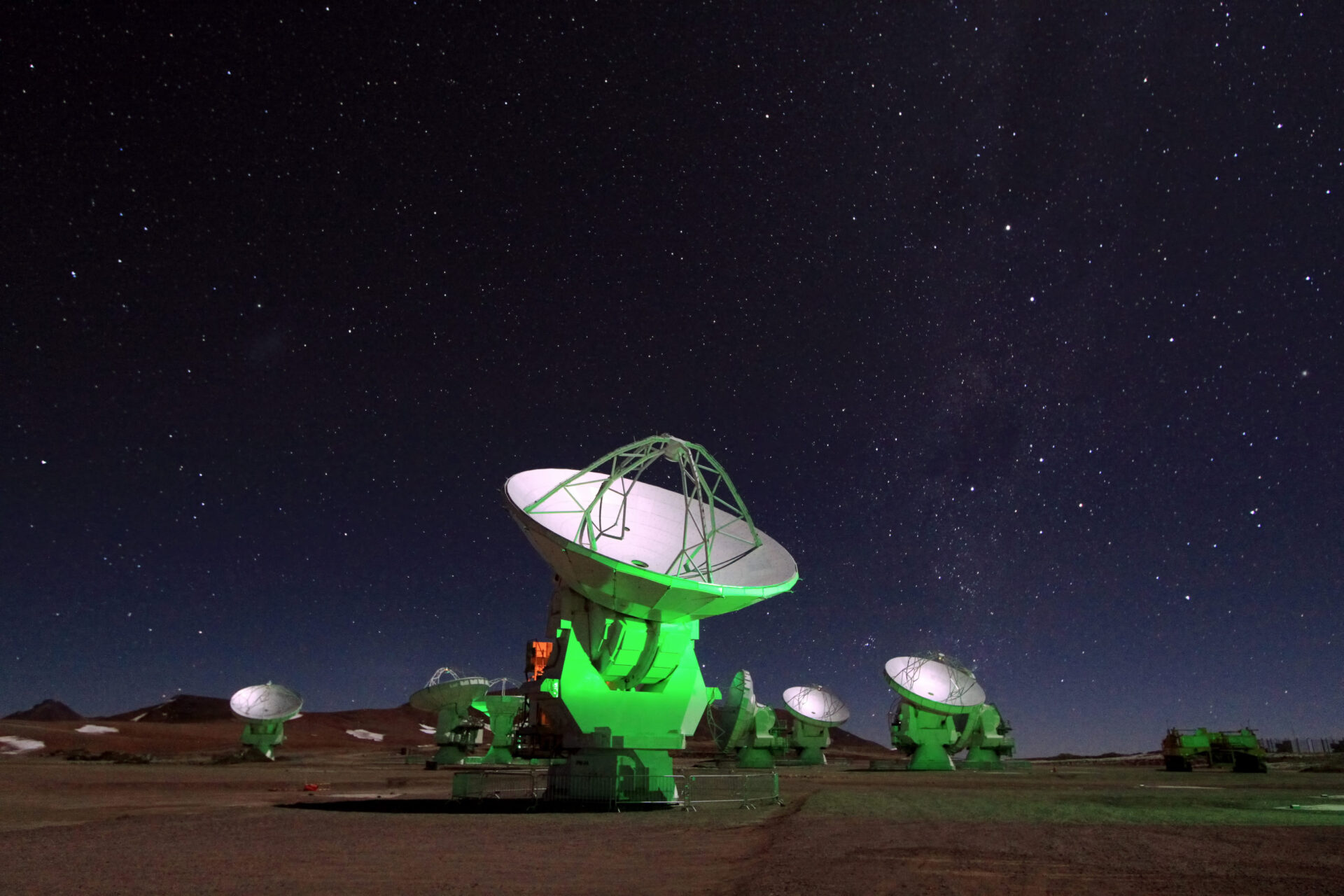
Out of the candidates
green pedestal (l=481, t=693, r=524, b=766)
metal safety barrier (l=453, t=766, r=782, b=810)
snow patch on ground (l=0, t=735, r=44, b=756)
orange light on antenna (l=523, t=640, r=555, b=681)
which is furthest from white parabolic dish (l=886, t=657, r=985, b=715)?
snow patch on ground (l=0, t=735, r=44, b=756)

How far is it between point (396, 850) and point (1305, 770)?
202 feet

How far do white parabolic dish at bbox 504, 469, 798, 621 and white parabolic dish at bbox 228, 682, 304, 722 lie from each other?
159 ft

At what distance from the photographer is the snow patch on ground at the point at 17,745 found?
295 ft

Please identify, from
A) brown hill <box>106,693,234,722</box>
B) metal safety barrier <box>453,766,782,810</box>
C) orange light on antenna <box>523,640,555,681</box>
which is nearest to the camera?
metal safety barrier <box>453,766,782,810</box>

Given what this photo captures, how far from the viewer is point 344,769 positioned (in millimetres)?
53781

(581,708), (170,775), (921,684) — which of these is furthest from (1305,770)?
(170,775)

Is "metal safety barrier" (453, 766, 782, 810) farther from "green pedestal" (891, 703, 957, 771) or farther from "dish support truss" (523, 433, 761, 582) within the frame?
"green pedestal" (891, 703, 957, 771)

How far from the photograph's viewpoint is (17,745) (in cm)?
9331

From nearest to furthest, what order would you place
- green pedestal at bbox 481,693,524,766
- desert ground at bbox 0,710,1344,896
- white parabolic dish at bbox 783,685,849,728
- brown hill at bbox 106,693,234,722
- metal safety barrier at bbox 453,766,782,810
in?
desert ground at bbox 0,710,1344,896 → metal safety barrier at bbox 453,766,782,810 → green pedestal at bbox 481,693,524,766 → white parabolic dish at bbox 783,685,849,728 → brown hill at bbox 106,693,234,722

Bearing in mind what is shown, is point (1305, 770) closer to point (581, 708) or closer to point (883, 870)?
point (581, 708)

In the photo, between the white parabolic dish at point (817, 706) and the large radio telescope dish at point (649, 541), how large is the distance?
44.4m

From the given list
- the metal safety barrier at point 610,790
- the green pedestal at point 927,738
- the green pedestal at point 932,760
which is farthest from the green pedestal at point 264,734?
the green pedestal at point 932,760

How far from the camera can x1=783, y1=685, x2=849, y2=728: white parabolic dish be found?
69688 millimetres

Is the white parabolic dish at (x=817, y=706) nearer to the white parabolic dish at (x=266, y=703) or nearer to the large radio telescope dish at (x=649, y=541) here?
the white parabolic dish at (x=266, y=703)
